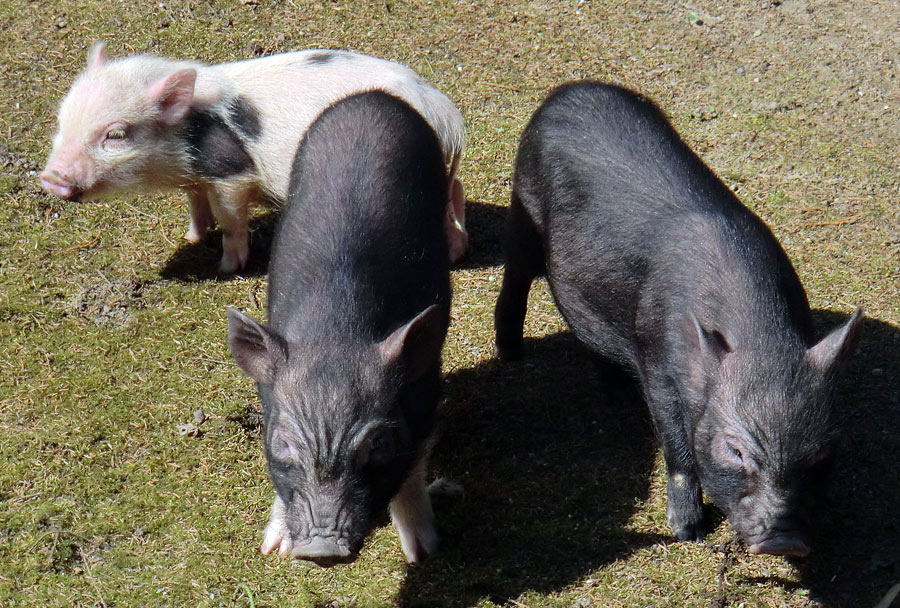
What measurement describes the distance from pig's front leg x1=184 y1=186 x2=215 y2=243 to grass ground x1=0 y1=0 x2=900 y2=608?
143 mm

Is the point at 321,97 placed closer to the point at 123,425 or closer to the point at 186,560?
the point at 123,425

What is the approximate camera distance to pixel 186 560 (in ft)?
15.8

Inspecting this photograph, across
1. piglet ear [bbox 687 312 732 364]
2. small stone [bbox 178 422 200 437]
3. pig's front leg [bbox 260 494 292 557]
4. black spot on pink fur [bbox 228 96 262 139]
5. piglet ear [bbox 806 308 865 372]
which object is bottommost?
small stone [bbox 178 422 200 437]

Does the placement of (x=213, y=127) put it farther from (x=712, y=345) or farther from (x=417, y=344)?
(x=712, y=345)

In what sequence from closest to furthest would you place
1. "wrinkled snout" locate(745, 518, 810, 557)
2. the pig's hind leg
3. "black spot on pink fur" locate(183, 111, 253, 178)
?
1. "wrinkled snout" locate(745, 518, 810, 557)
2. the pig's hind leg
3. "black spot on pink fur" locate(183, 111, 253, 178)

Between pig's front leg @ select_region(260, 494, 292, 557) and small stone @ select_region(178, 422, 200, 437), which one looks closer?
pig's front leg @ select_region(260, 494, 292, 557)

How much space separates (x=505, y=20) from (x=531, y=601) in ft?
18.7

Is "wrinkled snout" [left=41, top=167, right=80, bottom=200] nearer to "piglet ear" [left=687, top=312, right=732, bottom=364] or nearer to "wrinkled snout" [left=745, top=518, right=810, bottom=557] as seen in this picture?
"piglet ear" [left=687, top=312, right=732, bottom=364]

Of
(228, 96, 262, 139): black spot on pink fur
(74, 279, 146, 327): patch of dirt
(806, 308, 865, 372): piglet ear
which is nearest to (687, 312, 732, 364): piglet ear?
(806, 308, 865, 372): piglet ear

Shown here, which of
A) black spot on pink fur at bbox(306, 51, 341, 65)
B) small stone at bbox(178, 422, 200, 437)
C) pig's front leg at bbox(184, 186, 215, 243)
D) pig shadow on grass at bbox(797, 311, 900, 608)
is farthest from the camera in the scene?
pig's front leg at bbox(184, 186, 215, 243)

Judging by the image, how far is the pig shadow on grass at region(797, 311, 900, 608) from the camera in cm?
458

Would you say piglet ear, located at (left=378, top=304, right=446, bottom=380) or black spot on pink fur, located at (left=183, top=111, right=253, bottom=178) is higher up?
piglet ear, located at (left=378, top=304, right=446, bottom=380)

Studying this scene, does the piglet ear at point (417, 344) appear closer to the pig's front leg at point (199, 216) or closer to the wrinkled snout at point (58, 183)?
the pig's front leg at point (199, 216)

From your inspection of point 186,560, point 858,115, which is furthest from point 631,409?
point 858,115
